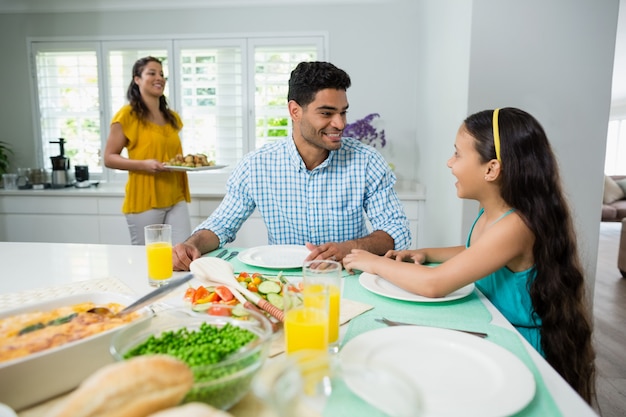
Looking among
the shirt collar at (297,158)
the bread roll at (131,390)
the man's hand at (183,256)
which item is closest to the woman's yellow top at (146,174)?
the shirt collar at (297,158)

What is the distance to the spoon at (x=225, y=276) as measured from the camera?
34.1 inches

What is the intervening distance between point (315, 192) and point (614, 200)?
868 cm

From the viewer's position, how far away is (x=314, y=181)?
1.81 m

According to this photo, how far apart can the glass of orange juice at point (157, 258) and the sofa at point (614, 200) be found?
28.0ft

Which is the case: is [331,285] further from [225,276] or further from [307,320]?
[225,276]

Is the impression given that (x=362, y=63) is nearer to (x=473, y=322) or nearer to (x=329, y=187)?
(x=329, y=187)

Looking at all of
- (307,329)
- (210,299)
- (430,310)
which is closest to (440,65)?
(430,310)

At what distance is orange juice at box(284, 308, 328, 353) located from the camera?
2.34ft

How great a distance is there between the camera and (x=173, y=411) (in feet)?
1.50

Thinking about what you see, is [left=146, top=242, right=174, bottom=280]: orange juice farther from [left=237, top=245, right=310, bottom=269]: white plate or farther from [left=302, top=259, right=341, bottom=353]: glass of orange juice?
[left=302, top=259, right=341, bottom=353]: glass of orange juice

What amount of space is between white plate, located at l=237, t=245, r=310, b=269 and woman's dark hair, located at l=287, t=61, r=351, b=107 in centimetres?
64

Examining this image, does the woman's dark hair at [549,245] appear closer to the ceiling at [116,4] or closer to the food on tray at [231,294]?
the food on tray at [231,294]

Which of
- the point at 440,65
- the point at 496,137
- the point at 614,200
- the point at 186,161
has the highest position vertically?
the point at 440,65

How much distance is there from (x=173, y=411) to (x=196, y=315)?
29cm
